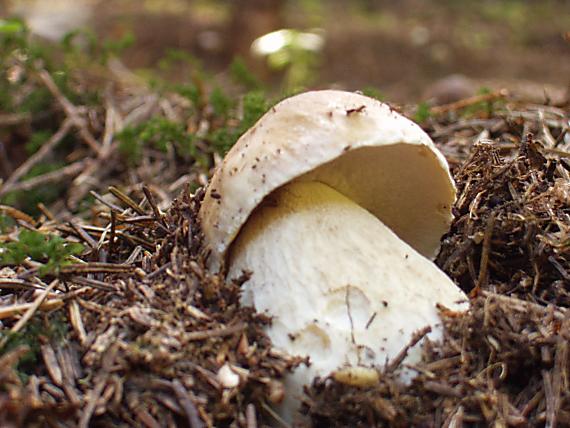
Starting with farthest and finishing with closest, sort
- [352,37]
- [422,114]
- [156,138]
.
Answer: [352,37], [156,138], [422,114]

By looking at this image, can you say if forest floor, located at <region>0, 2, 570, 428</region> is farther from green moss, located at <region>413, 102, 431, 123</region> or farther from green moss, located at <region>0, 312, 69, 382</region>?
green moss, located at <region>413, 102, 431, 123</region>

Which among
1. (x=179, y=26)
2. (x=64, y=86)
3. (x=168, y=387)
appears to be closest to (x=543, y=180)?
(x=168, y=387)

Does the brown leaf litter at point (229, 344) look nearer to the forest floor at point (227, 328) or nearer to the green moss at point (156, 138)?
the forest floor at point (227, 328)

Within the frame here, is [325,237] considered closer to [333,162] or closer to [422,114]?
[333,162]

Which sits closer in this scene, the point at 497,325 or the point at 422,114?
the point at 497,325

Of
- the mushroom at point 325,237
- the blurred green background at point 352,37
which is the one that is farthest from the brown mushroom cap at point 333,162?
the blurred green background at point 352,37

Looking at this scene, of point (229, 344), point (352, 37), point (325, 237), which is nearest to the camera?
point (229, 344)

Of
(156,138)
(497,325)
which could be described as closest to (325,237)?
(497,325)

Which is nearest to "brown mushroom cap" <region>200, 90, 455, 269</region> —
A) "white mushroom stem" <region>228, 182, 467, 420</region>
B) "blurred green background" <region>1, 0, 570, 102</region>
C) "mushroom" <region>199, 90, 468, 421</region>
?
"mushroom" <region>199, 90, 468, 421</region>
